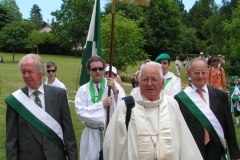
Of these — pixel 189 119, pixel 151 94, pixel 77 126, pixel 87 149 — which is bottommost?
pixel 77 126

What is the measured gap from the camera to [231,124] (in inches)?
174

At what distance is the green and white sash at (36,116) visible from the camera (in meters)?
3.70

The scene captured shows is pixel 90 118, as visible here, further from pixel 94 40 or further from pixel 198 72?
pixel 94 40

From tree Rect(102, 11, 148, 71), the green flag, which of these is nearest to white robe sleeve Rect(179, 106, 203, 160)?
the green flag

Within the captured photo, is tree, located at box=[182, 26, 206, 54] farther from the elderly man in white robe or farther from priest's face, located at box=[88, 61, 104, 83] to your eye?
the elderly man in white robe

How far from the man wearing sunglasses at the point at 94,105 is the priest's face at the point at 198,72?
3.88ft

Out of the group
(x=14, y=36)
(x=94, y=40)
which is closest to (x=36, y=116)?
(x=94, y=40)

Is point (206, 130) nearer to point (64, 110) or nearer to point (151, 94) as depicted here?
point (151, 94)

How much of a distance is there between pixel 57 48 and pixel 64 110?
6663 centimetres

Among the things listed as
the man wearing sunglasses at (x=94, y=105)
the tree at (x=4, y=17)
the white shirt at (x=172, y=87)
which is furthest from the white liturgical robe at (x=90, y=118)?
the tree at (x=4, y=17)

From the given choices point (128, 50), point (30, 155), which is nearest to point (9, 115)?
point (30, 155)

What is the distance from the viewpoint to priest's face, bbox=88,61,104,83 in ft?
16.7

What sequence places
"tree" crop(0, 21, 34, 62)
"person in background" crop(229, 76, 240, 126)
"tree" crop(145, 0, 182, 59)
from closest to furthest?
"person in background" crop(229, 76, 240, 126), "tree" crop(0, 21, 34, 62), "tree" crop(145, 0, 182, 59)

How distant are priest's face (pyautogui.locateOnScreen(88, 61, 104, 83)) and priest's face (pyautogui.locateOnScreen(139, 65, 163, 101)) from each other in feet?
5.62
